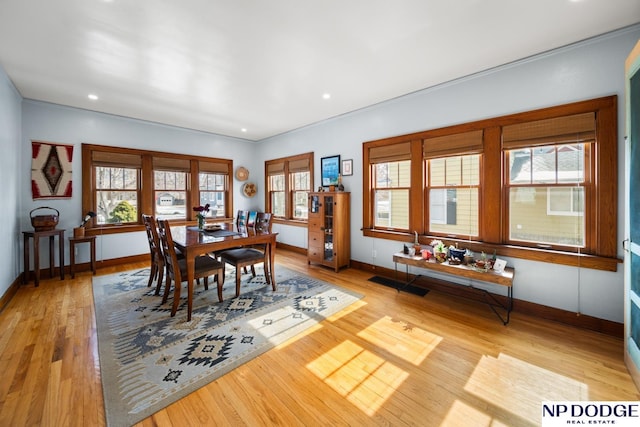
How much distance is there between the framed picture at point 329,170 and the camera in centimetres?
486

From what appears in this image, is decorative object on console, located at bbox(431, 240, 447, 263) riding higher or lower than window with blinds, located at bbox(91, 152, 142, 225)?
lower

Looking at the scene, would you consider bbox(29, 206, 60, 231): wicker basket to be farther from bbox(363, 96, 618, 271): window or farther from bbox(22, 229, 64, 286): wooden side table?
bbox(363, 96, 618, 271): window

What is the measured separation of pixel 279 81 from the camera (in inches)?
130

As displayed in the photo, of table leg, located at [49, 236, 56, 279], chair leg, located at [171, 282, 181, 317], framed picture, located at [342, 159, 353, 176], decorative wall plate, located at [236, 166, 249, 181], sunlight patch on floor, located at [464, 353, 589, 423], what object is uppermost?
decorative wall plate, located at [236, 166, 249, 181]

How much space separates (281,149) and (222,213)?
213 centimetres

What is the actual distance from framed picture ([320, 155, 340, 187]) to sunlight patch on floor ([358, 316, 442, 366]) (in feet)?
9.26

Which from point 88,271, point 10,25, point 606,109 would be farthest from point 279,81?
point 88,271

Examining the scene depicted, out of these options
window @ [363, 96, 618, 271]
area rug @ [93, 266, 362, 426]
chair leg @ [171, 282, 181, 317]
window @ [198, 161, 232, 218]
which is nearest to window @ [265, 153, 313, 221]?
window @ [198, 161, 232, 218]

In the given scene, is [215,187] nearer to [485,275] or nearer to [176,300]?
[176,300]

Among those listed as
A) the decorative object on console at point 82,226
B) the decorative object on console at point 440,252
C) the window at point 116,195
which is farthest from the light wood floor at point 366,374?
the window at point 116,195

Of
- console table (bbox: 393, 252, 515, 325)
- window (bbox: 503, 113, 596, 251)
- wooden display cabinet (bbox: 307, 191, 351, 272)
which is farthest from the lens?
wooden display cabinet (bbox: 307, 191, 351, 272)

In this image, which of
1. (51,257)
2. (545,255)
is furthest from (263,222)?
(545,255)

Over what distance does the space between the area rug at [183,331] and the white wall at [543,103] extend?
1.78 meters

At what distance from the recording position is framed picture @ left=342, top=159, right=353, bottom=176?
4.62 m
